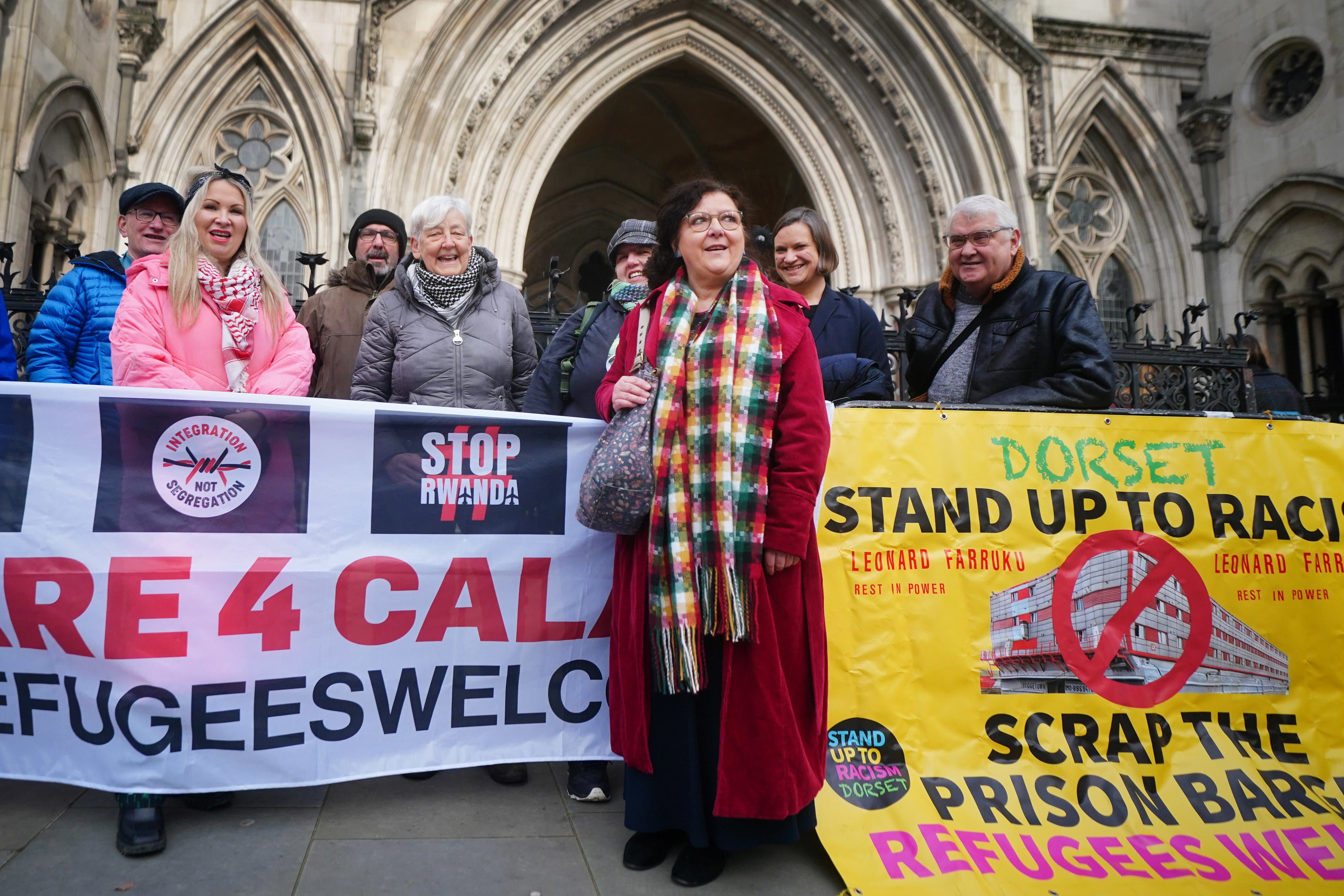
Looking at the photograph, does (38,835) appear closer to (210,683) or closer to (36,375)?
(210,683)

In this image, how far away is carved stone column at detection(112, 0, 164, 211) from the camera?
880cm

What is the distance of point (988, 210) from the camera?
3.23 meters

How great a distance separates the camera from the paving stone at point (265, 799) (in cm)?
266

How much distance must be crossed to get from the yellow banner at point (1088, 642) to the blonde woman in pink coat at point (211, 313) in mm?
2174

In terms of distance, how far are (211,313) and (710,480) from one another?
198 centimetres

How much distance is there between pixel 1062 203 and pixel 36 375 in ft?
42.7

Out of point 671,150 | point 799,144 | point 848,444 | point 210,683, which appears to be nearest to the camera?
point 210,683

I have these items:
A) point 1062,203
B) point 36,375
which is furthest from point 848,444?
point 1062,203

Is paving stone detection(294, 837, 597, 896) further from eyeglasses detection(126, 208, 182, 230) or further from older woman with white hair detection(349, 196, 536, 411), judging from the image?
eyeglasses detection(126, 208, 182, 230)

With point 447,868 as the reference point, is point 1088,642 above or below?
above

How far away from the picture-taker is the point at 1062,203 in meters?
12.4

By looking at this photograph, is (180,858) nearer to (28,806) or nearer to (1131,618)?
(28,806)

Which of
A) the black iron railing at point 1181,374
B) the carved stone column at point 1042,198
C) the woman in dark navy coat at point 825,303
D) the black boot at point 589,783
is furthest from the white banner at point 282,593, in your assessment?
the carved stone column at point 1042,198

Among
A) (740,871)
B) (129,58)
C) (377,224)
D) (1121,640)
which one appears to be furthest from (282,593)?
(129,58)
